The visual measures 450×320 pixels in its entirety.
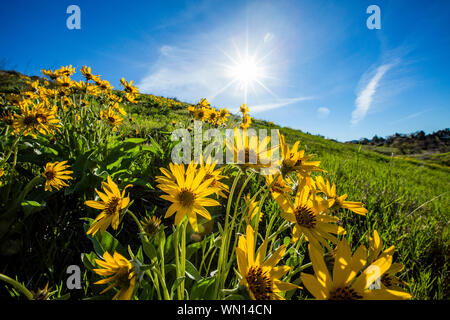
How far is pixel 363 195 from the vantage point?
8.03ft

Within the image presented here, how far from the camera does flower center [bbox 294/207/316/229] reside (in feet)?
2.52

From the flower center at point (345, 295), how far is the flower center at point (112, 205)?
0.80 m

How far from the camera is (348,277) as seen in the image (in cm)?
58

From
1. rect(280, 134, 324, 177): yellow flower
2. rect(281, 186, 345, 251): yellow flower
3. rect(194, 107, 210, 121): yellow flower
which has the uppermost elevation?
rect(194, 107, 210, 121): yellow flower

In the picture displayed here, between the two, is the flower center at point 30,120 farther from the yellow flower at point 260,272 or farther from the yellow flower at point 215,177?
the yellow flower at point 260,272

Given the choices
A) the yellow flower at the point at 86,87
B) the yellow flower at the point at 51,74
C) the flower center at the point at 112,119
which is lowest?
the flower center at the point at 112,119

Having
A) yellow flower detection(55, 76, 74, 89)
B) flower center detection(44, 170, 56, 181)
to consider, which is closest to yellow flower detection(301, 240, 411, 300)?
flower center detection(44, 170, 56, 181)

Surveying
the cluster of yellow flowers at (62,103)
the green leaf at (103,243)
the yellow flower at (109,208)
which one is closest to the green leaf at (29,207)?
the green leaf at (103,243)

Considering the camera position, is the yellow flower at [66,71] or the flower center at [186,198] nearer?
the flower center at [186,198]

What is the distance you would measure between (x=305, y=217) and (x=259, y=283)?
0.30 meters

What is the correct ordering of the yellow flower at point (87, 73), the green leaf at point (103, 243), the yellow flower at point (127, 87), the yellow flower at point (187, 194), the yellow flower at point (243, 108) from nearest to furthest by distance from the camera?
the yellow flower at point (187, 194) → the green leaf at point (103, 243) → the yellow flower at point (87, 73) → the yellow flower at point (127, 87) → the yellow flower at point (243, 108)

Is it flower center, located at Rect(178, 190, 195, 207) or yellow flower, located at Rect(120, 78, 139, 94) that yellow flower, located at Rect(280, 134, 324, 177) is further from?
yellow flower, located at Rect(120, 78, 139, 94)

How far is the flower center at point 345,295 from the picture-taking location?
0.54m

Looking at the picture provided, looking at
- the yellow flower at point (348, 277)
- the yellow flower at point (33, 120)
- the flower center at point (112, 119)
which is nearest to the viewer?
the yellow flower at point (348, 277)
